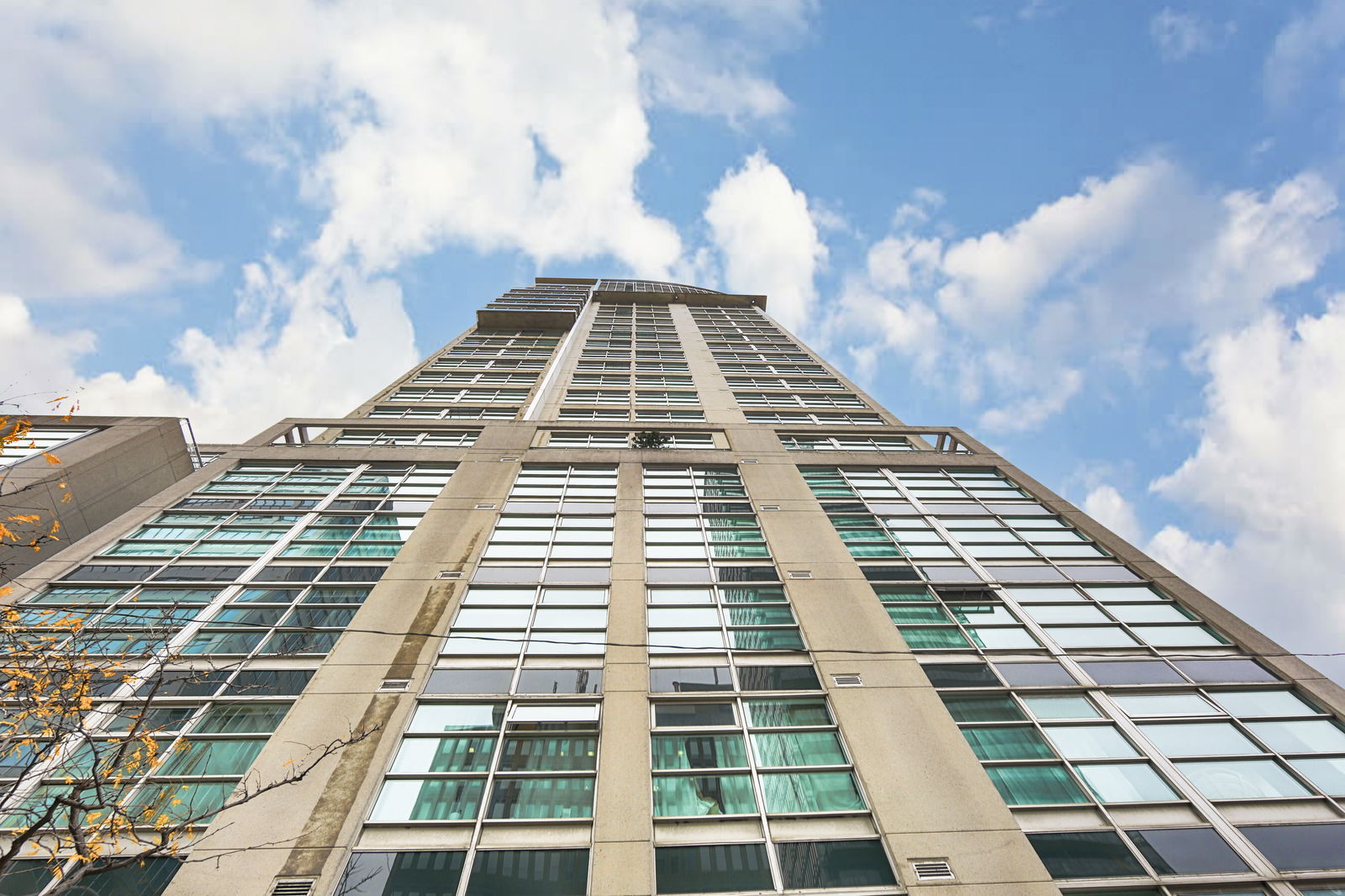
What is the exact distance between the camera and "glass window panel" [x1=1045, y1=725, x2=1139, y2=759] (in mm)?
11961

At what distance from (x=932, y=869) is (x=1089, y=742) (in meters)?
4.86

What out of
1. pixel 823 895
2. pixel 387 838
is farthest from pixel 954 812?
pixel 387 838

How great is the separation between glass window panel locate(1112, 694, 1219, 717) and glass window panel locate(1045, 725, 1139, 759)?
878 mm

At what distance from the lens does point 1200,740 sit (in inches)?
484

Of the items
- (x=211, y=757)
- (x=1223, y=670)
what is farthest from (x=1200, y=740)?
(x=211, y=757)

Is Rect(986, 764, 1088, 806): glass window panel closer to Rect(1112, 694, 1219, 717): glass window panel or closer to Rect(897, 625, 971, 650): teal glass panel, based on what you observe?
Rect(1112, 694, 1219, 717): glass window panel

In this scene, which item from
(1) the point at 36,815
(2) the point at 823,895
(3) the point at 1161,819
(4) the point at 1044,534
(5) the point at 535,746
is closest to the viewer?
(2) the point at 823,895

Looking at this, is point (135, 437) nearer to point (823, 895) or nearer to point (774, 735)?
point (774, 735)

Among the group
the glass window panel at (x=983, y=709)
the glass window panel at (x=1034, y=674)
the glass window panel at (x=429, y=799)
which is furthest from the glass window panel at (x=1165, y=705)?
the glass window panel at (x=429, y=799)

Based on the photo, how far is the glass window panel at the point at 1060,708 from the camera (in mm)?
12867

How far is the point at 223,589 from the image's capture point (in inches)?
621

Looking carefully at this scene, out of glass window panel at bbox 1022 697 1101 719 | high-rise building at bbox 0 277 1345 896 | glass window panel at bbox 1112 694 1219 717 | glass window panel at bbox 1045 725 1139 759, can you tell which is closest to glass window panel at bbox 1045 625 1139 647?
high-rise building at bbox 0 277 1345 896

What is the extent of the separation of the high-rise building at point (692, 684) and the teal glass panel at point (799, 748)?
6 centimetres

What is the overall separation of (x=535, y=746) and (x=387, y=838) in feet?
9.00
